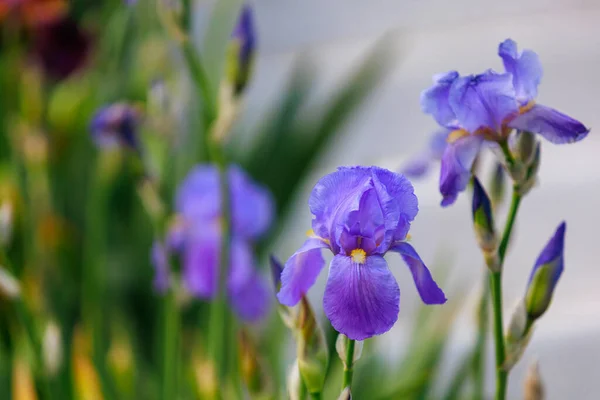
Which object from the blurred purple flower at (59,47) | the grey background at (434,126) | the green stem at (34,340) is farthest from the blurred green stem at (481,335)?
the blurred purple flower at (59,47)

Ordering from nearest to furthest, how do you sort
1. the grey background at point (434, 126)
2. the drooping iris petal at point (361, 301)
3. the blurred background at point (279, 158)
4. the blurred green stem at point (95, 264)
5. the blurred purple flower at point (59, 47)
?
the drooping iris petal at point (361, 301), the blurred green stem at point (95, 264), the blurred background at point (279, 158), the blurred purple flower at point (59, 47), the grey background at point (434, 126)

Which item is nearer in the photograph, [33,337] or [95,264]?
[33,337]

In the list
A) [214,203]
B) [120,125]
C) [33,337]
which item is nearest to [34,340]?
[33,337]

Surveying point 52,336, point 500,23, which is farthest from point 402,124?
point 52,336

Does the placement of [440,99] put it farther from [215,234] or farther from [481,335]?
[215,234]

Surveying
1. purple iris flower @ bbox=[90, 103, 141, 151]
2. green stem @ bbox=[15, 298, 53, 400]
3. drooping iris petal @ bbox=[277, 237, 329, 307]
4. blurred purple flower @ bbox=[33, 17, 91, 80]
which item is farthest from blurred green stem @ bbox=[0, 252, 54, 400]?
blurred purple flower @ bbox=[33, 17, 91, 80]

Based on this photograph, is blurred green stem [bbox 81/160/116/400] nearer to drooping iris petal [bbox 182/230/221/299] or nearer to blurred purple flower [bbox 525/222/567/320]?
drooping iris petal [bbox 182/230/221/299]

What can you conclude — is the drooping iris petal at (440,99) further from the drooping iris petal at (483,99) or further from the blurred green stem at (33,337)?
the blurred green stem at (33,337)
